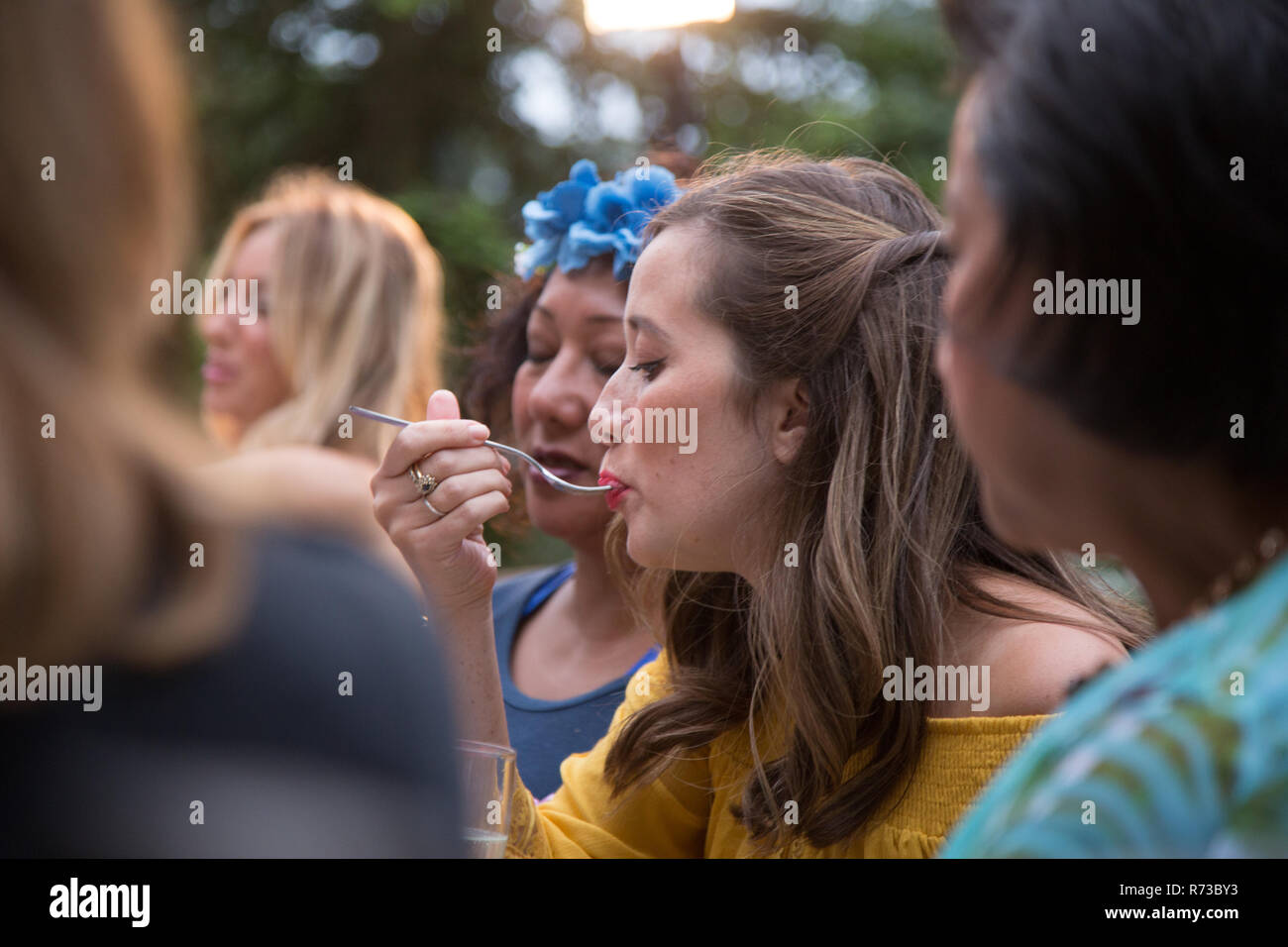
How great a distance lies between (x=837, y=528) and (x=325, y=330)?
1.47 meters

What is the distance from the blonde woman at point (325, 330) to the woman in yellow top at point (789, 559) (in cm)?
83

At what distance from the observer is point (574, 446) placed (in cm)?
225

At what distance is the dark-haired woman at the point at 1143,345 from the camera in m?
0.72

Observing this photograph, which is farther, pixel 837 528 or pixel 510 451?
pixel 510 451

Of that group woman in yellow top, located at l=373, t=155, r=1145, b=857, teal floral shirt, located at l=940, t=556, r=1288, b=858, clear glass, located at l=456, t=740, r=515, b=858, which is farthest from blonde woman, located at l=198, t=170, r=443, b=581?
teal floral shirt, located at l=940, t=556, r=1288, b=858

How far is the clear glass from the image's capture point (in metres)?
1.34

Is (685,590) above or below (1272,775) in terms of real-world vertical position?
above

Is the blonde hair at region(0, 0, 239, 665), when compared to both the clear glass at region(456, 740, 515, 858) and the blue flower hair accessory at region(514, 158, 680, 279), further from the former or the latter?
the blue flower hair accessory at region(514, 158, 680, 279)

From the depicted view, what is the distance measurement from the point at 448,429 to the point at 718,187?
1.76 feet

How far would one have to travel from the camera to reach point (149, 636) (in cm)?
64

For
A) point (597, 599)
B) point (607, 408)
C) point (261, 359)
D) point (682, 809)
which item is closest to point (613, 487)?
point (607, 408)

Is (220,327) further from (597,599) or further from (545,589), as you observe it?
(597,599)

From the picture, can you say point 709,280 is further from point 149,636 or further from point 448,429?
point 149,636
